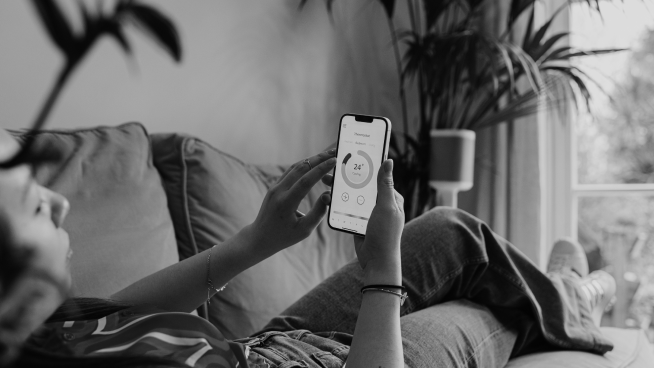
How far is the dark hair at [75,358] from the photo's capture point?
0.32 metres

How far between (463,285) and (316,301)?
29 centimetres

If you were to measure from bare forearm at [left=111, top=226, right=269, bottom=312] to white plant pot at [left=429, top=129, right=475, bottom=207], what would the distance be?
3.90ft

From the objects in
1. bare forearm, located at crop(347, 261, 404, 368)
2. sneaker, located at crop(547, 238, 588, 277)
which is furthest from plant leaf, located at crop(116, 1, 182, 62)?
sneaker, located at crop(547, 238, 588, 277)

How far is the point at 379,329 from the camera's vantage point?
0.70 meters

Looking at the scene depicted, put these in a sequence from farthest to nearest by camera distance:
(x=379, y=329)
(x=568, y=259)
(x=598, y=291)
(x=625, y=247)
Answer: (x=625, y=247), (x=568, y=259), (x=598, y=291), (x=379, y=329)

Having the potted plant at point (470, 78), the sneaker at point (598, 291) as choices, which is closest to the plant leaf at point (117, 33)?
the sneaker at point (598, 291)

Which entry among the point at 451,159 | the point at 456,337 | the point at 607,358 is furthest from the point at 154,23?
the point at 451,159

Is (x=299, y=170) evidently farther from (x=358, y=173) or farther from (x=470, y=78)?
(x=470, y=78)

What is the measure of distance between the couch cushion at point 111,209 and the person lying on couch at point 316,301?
0.10 m

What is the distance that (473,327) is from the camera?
990 millimetres

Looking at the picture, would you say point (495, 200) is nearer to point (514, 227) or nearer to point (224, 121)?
point (514, 227)

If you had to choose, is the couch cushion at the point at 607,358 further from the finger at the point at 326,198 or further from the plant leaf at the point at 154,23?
the plant leaf at the point at 154,23

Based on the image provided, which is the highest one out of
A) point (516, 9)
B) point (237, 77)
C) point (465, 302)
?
point (516, 9)

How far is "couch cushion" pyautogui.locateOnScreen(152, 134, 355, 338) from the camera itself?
114 centimetres
